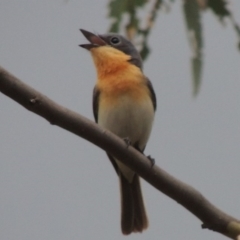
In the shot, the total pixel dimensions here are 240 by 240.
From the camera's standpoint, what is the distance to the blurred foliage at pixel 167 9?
213cm

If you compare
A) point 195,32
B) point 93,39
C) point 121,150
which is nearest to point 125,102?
point 93,39

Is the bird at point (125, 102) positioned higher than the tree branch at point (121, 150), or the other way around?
the bird at point (125, 102)

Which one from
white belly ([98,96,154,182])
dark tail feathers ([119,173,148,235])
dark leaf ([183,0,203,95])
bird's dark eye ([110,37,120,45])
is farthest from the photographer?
bird's dark eye ([110,37,120,45])

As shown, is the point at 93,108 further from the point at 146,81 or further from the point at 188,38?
the point at 188,38

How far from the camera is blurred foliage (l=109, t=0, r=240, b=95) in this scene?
2.13 metres

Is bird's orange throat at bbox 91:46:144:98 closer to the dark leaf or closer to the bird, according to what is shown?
the bird

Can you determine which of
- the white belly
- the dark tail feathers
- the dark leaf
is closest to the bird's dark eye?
the white belly

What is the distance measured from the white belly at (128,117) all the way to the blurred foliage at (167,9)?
1.89 metres

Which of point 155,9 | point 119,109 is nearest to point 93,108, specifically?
point 119,109

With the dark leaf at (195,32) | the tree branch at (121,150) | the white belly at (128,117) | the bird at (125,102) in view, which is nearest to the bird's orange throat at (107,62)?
the bird at (125,102)

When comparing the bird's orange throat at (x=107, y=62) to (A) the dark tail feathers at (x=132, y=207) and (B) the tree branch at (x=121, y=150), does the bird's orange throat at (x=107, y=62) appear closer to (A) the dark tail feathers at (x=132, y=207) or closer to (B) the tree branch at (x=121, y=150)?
(A) the dark tail feathers at (x=132, y=207)

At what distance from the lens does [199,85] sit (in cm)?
218

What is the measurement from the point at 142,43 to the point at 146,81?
7.16 ft

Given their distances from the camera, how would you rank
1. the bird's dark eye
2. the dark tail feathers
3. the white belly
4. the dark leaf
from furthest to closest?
1. the bird's dark eye
2. the dark tail feathers
3. the white belly
4. the dark leaf
